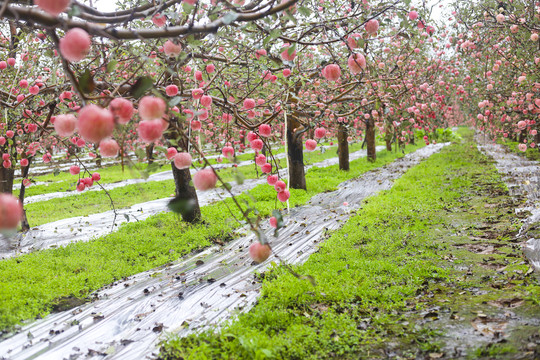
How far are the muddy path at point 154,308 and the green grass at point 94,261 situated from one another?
0.73 feet

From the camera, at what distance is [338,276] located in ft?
13.0

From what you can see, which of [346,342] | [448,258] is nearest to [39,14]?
[346,342]

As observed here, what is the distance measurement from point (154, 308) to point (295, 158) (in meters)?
5.93

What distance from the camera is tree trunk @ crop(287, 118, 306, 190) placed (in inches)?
355

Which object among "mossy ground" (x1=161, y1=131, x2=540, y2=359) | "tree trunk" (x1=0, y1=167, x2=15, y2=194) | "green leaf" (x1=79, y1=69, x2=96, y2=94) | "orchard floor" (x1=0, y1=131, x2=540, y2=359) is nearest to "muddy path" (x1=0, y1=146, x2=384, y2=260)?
"tree trunk" (x1=0, y1=167, x2=15, y2=194)

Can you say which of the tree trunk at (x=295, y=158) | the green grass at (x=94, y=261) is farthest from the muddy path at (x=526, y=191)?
the tree trunk at (x=295, y=158)

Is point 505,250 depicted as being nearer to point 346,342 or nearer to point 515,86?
point 346,342

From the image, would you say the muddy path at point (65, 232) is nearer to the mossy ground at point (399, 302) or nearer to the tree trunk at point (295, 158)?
the mossy ground at point (399, 302)

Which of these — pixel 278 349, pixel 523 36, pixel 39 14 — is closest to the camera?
pixel 39 14

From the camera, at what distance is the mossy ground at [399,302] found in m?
2.66

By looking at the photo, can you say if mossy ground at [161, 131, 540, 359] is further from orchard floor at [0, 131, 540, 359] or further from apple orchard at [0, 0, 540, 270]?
apple orchard at [0, 0, 540, 270]

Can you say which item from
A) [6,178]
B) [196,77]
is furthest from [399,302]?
[6,178]

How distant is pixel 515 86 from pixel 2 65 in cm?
824

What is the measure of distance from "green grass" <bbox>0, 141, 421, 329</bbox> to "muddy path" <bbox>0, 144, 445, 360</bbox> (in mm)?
223
